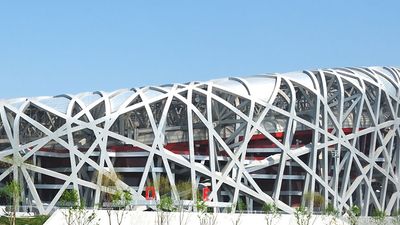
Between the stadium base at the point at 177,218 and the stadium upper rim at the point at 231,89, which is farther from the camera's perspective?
the stadium upper rim at the point at 231,89

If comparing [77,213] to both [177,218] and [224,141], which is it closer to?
[177,218]

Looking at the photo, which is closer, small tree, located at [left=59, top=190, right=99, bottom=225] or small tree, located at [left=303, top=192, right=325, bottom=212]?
small tree, located at [left=59, top=190, right=99, bottom=225]

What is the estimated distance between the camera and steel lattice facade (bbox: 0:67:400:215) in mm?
73625

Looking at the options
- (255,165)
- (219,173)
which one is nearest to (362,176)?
(255,165)

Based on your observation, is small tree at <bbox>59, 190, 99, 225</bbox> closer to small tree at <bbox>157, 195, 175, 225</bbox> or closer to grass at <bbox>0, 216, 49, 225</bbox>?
grass at <bbox>0, 216, 49, 225</bbox>

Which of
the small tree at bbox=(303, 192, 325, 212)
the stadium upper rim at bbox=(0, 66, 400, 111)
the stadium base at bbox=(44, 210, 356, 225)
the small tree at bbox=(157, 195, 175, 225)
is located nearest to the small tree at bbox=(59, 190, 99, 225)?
the stadium base at bbox=(44, 210, 356, 225)

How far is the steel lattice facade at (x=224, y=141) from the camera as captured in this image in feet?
242

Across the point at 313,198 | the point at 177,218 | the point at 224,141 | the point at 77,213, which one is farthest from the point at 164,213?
the point at 313,198

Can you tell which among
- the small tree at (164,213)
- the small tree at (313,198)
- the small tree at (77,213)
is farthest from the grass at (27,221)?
the small tree at (313,198)

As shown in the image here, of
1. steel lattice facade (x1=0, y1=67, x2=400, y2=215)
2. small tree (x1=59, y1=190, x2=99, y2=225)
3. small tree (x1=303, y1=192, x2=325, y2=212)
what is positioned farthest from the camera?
small tree (x1=303, y1=192, x2=325, y2=212)

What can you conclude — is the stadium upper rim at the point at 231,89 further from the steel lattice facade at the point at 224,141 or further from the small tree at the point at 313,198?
the small tree at the point at 313,198

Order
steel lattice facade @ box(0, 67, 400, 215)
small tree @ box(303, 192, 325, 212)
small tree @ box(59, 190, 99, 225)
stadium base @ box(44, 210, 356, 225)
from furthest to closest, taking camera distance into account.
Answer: small tree @ box(303, 192, 325, 212) < steel lattice facade @ box(0, 67, 400, 215) < stadium base @ box(44, 210, 356, 225) < small tree @ box(59, 190, 99, 225)

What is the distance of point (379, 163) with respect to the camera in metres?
89.6

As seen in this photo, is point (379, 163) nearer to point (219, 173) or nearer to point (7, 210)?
point (219, 173)
